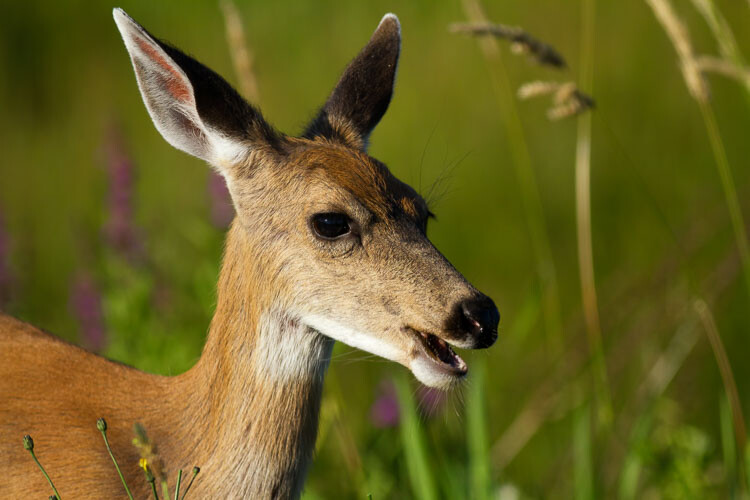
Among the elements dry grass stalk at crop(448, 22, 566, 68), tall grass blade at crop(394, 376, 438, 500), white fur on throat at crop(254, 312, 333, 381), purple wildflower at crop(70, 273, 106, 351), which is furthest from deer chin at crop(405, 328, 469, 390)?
purple wildflower at crop(70, 273, 106, 351)

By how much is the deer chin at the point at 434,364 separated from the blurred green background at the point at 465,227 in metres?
0.99

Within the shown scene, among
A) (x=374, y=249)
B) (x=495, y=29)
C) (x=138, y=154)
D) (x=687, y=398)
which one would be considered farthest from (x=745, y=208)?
(x=138, y=154)

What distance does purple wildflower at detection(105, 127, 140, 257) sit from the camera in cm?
529

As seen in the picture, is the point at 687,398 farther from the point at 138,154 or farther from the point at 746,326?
the point at 138,154

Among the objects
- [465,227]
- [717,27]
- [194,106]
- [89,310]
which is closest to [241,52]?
[194,106]

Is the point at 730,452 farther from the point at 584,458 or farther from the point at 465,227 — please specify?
the point at 465,227

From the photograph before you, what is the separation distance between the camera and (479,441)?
438 cm

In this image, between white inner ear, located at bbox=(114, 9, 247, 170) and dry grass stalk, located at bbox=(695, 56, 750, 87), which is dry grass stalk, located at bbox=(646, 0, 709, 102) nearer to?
dry grass stalk, located at bbox=(695, 56, 750, 87)

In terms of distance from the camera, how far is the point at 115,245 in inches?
208

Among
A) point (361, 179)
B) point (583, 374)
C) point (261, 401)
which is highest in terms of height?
point (361, 179)

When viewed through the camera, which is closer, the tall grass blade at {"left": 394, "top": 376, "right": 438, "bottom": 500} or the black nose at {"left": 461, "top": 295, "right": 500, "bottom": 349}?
the black nose at {"left": 461, "top": 295, "right": 500, "bottom": 349}

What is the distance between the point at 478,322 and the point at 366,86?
137cm

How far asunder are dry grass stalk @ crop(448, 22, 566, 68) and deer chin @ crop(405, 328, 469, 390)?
4.03 feet

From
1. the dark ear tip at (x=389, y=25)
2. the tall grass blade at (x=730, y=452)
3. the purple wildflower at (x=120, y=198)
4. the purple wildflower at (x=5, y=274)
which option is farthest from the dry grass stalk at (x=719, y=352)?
the purple wildflower at (x=5, y=274)
